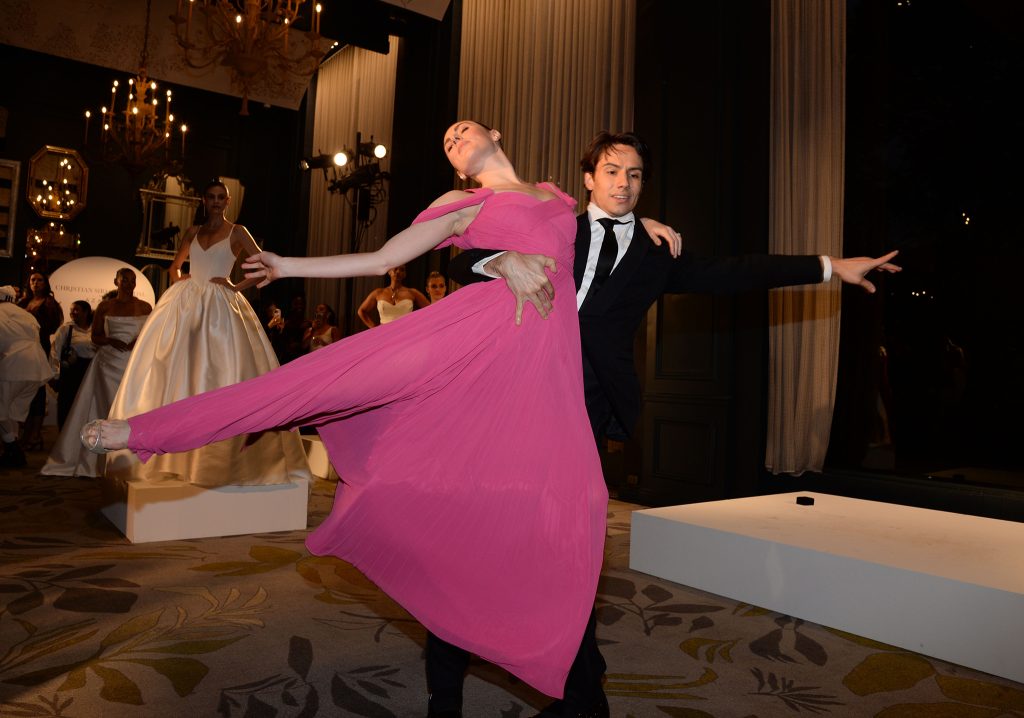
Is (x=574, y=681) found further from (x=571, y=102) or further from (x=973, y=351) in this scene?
(x=571, y=102)

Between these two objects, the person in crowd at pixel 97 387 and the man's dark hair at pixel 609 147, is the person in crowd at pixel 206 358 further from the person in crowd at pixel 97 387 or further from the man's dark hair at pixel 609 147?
the man's dark hair at pixel 609 147

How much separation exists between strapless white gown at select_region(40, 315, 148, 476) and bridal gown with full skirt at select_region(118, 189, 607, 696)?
4718 mm

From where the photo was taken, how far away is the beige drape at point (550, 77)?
21.0 ft

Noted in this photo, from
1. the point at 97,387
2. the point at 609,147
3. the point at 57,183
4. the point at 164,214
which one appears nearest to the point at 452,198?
the point at 609,147

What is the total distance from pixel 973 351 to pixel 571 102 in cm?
388

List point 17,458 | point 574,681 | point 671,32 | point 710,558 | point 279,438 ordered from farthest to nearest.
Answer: point 17,458 < point 671,32 < point 279,438 < point 710,558 < point 574,681

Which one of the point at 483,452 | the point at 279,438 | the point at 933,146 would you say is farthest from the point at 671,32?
the point at 483,452

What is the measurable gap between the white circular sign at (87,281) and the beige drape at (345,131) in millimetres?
2273

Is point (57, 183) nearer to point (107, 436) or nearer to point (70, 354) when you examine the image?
point (70, 354)

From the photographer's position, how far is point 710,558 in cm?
328

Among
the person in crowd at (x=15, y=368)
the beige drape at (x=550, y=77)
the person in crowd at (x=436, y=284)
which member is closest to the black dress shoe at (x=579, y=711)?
the beige drape at (x=550, y=77)

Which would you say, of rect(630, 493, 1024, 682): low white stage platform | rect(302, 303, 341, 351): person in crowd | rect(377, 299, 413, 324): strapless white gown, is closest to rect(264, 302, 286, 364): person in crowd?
rect(302, 303, 341, 351): person in crowd

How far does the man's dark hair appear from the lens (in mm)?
2057

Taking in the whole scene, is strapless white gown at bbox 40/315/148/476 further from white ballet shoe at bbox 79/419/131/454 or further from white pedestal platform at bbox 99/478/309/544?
white ballet shoe at bbox 79/419/131/454
